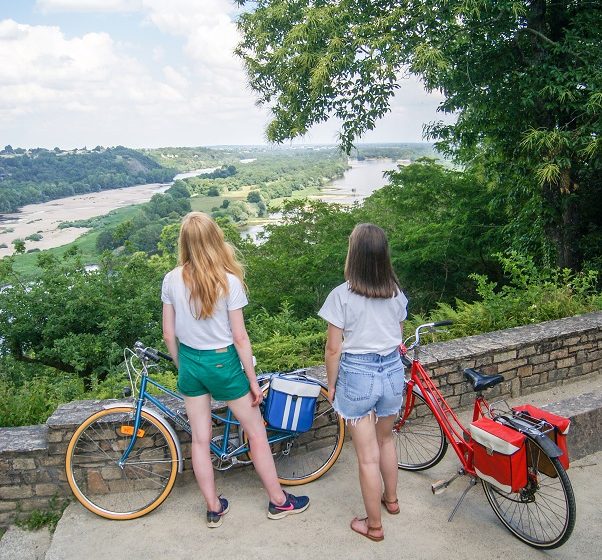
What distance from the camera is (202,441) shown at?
3.63 meters

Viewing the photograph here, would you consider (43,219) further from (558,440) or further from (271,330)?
(558,440)

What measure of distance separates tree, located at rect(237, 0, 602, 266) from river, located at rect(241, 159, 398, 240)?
7.60 meters

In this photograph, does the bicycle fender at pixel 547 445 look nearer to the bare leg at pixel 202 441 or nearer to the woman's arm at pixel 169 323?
the bare leg at pixel 202 441

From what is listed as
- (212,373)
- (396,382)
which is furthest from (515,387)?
(212,373)

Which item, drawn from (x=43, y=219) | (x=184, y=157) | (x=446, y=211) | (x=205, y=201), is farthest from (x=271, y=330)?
(x=184, y=157)

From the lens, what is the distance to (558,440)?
10.8 ft

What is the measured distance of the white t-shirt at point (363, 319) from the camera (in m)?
3.22

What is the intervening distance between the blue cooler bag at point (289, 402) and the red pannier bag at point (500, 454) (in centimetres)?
105

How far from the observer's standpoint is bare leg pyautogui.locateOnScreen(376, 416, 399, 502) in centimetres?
350

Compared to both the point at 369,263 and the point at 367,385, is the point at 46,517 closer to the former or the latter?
the point at 367,385

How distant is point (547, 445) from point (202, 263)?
2.14 meters

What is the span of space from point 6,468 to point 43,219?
5661 cm

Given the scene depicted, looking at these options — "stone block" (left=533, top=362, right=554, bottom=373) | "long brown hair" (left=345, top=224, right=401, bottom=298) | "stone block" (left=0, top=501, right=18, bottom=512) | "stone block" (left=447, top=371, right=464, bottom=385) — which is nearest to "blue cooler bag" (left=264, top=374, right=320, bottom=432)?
"long brown hair" (left=345, top=224, right=401, bottom=298)

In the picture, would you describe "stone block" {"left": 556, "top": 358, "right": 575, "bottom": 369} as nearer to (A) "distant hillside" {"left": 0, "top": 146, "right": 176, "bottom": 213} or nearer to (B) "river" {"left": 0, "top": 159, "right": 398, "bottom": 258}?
(B) "river" {"left": 0, "top": 159, "right": 398, "bottom": 258}
